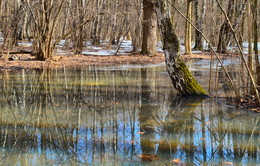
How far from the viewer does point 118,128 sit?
5.77 meters

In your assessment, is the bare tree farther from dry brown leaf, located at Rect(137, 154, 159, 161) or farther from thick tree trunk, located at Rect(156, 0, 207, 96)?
dry brown leaf, located at Rect(137, 154, 159, 161)

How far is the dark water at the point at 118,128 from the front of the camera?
4.41m

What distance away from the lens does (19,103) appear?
777cm

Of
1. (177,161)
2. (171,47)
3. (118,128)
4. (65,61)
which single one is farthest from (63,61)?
(177,161)

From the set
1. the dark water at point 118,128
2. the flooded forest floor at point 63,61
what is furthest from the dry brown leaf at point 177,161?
the flooded forest floor at point 63,61

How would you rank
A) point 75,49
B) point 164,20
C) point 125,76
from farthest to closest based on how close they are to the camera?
point 75,49 < point 125,76 < point 164,20

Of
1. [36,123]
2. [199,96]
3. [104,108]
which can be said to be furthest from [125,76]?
[36,123]

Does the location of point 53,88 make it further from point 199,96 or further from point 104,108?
→ point 199,96

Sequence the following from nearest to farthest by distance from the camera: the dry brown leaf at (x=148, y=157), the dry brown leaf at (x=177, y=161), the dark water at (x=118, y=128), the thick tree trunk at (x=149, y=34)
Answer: the dry brown leaf at (x=177, y=161)
the dry brown leaf at (x=148, y=157)
the dark water at (x=118, y=128)
the thick tree trunk at (x=149, y=34)

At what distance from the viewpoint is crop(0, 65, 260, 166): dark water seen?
441 cm

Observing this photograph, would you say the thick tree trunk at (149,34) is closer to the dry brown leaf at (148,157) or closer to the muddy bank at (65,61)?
the muddy bank at (65,61)

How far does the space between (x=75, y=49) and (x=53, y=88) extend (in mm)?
11800

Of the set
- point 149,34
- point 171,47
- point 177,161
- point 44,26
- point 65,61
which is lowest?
point 177,161

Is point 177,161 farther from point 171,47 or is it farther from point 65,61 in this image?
point 65,61
